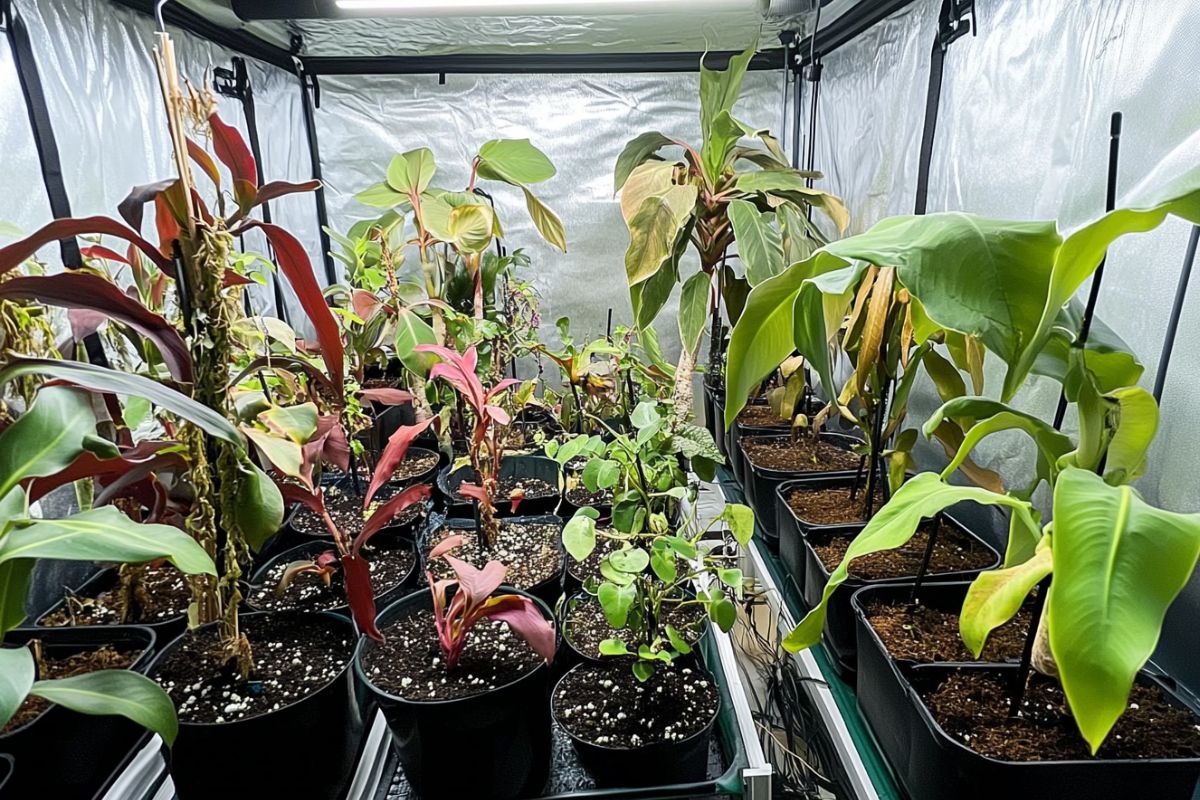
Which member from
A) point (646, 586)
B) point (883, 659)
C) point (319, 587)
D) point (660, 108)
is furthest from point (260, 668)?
point (660, 108)

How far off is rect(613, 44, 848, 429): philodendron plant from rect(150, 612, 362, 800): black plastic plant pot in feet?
2.52

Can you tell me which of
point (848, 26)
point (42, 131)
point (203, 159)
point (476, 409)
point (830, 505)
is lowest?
point (830, 505)

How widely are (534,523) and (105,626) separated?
2.30ft

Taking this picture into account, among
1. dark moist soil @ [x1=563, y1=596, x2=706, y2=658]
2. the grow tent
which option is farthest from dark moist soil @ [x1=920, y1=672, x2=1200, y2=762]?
dark moist soil @ [x1=563, y1=596, x2=706, y2=658]

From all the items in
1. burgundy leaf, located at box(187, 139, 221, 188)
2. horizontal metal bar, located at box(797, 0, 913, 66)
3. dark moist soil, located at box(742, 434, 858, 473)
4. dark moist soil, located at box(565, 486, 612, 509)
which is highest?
horizontal metal bar, located at box(797, 0, 913, 66)

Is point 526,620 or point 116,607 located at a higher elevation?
point 526,620

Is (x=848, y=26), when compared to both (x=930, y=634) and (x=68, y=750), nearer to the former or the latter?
(x=930, y=634)

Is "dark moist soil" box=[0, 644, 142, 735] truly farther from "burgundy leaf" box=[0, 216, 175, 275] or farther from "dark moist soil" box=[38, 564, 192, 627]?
"burgundy leaf" box=[0, 216, 175, 275]

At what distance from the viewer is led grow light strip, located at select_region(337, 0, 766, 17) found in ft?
4.55

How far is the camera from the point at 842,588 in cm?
90

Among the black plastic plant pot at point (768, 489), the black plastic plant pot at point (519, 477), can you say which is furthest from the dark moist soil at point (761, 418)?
the black plastic plant pot at point (519, 477)

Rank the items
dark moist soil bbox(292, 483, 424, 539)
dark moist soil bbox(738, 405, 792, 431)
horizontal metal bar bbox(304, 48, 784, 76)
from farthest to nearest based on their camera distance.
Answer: horizontal metal bar bbox(304, 48, 784, 76) < dark moist soil bbox(738, 405, 792, 431) < dark moist soil bbox(292, 483, 424, 539)

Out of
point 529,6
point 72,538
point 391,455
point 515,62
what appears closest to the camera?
point 72,538

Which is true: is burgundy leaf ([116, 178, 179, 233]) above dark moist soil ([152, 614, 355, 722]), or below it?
above
